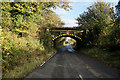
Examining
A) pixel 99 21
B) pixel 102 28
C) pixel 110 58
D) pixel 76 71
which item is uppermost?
pixel 99 21

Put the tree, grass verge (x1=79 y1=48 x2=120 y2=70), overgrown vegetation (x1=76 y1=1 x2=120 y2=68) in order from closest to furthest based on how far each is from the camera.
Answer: grass verge (x1=79 y1=48 x2=120 y2=70) → overgrown vegetation (x1=76 y1=1 x2=120 y2=68) → the tree

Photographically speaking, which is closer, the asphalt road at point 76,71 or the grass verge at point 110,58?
the asphalt road at point 76,71

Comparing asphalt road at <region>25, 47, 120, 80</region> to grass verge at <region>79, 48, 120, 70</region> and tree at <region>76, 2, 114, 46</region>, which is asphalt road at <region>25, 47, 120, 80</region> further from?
tree at <region>76, 2, 114, 46</region>

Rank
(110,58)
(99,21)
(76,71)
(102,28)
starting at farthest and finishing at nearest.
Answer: (99,21) → (102,28) → (110,58) → (76,71)

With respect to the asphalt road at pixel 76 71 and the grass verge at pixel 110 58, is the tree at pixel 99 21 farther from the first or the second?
the asphalt road at pixel 76 71

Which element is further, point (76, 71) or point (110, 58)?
point (110, 58)

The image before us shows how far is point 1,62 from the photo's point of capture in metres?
7.60

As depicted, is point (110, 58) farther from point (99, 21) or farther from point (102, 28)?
point (99, 21)

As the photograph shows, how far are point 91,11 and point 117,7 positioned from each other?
6.82 m

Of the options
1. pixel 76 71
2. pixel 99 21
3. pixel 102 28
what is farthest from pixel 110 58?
pixel 99 21

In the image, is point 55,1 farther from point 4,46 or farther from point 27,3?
point 4,46

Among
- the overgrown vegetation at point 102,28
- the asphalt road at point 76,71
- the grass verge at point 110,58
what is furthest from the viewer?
the overgrown vegetation at point 102,28

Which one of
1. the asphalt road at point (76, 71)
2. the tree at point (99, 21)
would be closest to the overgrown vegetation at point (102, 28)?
the tree at point (99, 21)

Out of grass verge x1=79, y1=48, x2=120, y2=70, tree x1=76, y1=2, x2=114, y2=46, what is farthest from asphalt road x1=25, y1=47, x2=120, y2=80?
tree x1=76, y1=2, x2=114, y2=46
